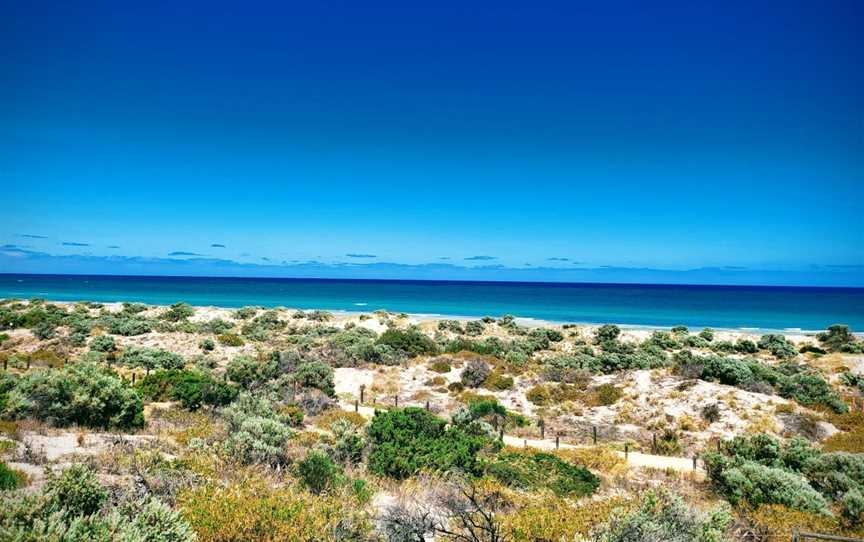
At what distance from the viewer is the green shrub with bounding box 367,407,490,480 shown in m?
10.8

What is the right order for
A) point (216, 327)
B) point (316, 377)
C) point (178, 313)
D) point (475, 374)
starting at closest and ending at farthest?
point (316, 377) → point (475, 374) → point (216, 327) → point (178, 313)

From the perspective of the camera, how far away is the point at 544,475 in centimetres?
1079

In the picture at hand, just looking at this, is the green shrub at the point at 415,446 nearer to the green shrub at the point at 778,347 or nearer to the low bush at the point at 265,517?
the low bush at the point at 265,517

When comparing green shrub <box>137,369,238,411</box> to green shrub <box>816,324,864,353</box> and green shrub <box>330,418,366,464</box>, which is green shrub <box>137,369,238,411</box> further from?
green shrub <box>816,324,864,353</box>

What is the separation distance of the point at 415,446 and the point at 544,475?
10.3ft

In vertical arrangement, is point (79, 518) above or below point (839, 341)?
above

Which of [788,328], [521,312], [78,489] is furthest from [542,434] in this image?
[521,312]

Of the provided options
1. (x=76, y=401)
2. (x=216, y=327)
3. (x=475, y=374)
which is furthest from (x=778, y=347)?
(x=216, y=327)

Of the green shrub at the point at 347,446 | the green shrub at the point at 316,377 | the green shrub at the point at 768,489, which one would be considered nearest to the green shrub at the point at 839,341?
the green shrub at the point at 768,489

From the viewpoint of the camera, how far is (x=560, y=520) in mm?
6781

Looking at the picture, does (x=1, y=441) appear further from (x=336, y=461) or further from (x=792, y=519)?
(x=792, y=519)

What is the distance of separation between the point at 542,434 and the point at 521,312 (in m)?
58.0

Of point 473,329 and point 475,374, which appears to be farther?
point 473,329

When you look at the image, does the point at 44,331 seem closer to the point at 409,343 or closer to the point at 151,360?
the point at 151,360
